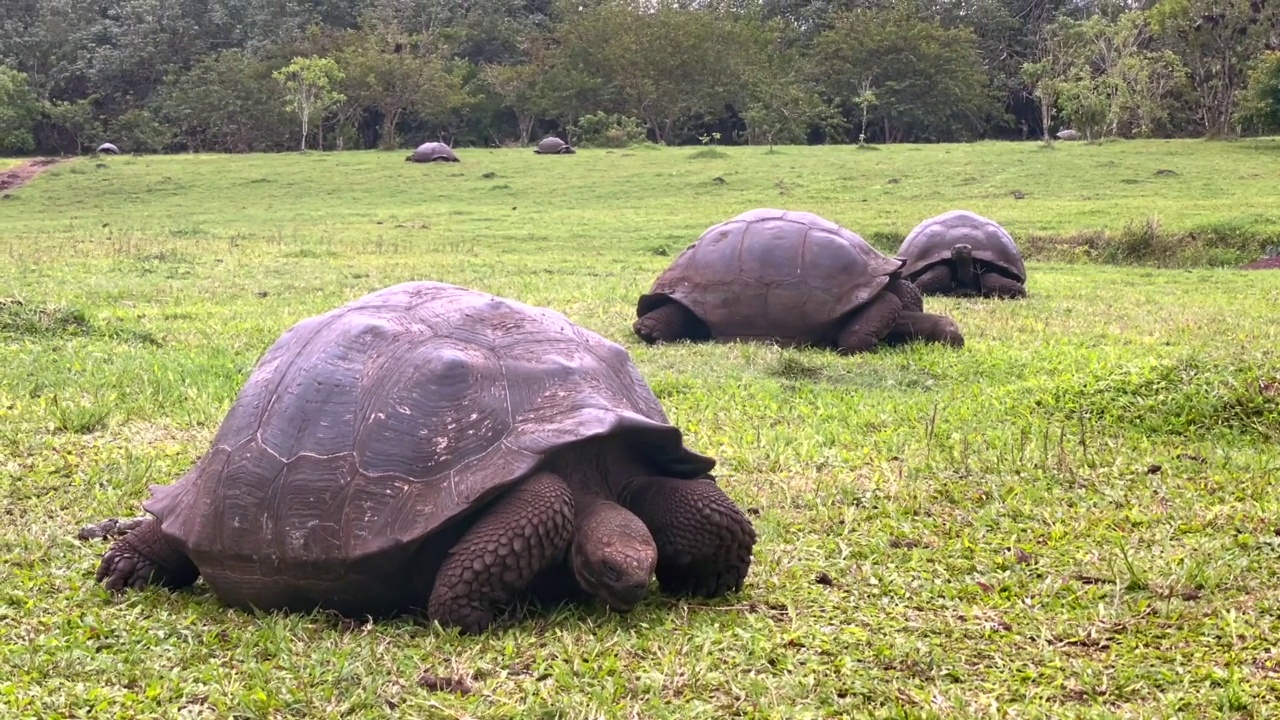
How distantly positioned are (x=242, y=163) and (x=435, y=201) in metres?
7.97

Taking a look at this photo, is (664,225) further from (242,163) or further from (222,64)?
(222,64)

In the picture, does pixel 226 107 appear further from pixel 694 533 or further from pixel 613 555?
pixel 613 555

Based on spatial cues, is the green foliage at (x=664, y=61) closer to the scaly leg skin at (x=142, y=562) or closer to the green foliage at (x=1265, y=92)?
the green foliage at (x=1265, y=92)

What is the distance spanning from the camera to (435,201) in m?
22.3

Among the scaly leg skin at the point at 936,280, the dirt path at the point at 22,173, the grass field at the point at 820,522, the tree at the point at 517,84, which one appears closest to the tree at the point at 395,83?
the tree at the point at 517,84

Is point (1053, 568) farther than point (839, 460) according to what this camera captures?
No

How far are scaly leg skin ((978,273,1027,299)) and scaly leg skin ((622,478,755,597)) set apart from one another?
7.90 metres

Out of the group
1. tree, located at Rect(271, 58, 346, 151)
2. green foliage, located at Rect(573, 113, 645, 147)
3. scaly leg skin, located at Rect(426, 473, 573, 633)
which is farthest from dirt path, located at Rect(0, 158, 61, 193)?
scaly leg skin, located at Rect(426, 473, 573, 633)

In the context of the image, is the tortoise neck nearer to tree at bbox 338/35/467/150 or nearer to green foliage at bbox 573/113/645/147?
green foliage at bbox 573/113/645/147

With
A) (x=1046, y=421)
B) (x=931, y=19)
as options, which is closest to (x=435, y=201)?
(x=1046, y=421)

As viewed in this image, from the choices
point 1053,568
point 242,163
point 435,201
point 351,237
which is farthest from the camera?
point 242,163

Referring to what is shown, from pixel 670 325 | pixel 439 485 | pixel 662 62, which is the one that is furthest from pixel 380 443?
pixel 662 62

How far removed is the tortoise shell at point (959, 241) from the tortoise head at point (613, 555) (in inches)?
327

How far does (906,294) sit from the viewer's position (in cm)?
808
